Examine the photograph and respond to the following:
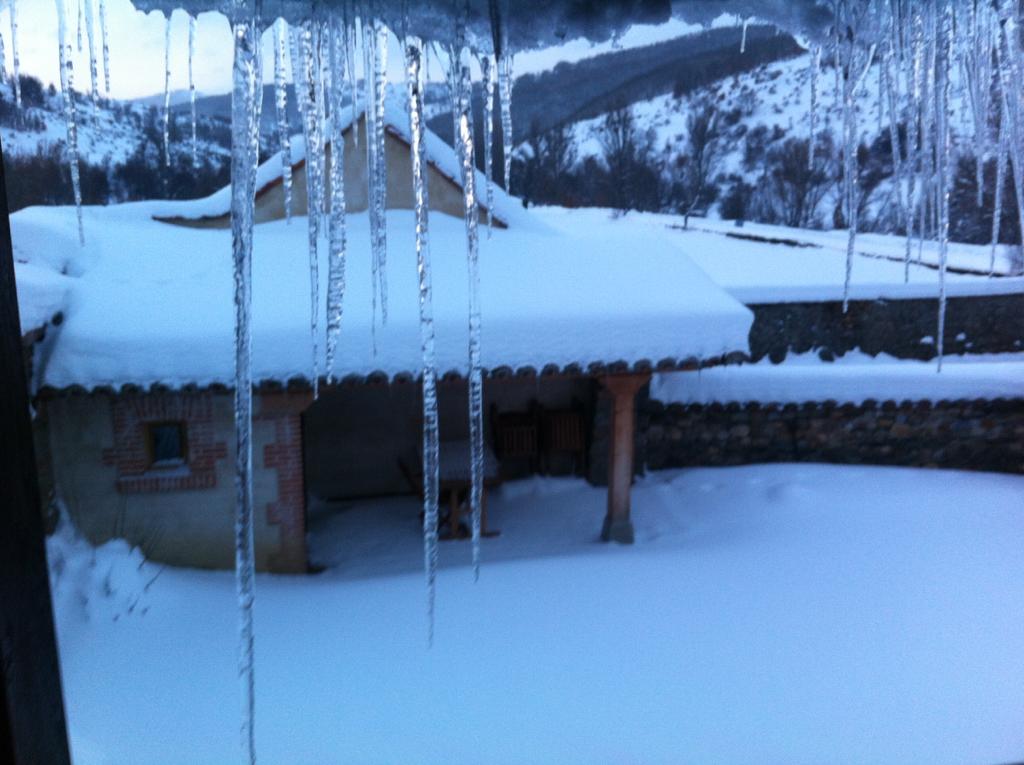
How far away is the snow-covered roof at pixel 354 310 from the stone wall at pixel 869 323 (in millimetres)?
4158

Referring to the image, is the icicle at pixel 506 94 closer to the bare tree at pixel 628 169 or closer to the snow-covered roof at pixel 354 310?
the snow-covered roof at pixel 354 310

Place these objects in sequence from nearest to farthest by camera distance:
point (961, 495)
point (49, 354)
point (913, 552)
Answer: point (49, 354) < point (913, 552) < point (961, 495)

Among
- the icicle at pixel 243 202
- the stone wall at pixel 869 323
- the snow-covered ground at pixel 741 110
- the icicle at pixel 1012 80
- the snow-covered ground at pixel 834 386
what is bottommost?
the snow-covered ground at pixel 834 386

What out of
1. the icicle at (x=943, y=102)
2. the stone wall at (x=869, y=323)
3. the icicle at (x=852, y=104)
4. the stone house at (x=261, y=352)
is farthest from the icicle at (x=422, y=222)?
the stone wall at (x=869, y=323)

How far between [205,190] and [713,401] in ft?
21.7

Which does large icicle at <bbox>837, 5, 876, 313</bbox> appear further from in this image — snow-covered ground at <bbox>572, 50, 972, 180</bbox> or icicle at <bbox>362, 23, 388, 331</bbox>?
snow-covered ground at <bbox>572, 50, 972, 180</bbox>

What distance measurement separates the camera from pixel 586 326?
5.47m

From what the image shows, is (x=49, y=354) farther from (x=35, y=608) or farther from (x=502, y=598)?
Result: (x=35, y=608)

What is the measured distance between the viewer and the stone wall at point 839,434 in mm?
7977

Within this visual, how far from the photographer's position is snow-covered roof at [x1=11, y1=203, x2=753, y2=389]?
15.7 ft

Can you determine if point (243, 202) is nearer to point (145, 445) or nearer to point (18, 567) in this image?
point (18, 567)

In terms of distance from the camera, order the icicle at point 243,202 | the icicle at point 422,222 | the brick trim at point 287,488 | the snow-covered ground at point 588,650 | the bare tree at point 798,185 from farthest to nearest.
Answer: the bare tree at point 798,185, the brick trim at point 287,488, the snow-covered ground at point 588,650, the icicle at point 422,222, the icicle at point 243,202

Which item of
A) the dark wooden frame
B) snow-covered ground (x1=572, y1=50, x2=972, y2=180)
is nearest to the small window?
A: the dark wooden frame

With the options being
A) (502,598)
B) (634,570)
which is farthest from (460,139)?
(634,570)
